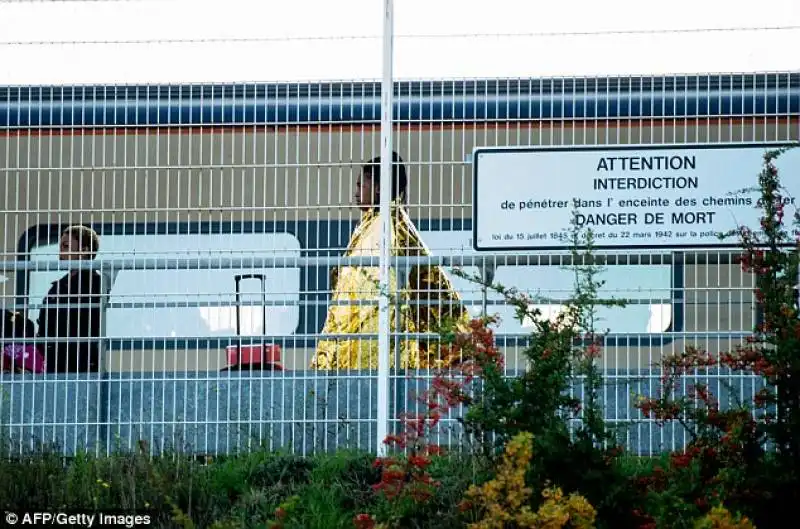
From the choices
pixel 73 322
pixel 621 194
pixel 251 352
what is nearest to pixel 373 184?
pixel 251 352

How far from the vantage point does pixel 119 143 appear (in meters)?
12.0

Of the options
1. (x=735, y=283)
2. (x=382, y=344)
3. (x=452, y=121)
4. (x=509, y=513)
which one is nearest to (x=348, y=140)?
(x=452, y=121)

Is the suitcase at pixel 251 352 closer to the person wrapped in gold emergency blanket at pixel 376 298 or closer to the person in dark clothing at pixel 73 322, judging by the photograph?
the person wrapped in gold emergency blanket at pixel 376 298

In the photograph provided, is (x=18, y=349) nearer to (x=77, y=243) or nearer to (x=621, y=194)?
(x=77, y=243)

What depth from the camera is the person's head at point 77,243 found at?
11901 mm

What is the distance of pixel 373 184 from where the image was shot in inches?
455

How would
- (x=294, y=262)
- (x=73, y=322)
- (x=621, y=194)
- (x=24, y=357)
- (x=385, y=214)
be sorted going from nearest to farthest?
(x=385, y=214), (x=621, y=194), (x=294, y=262), (x=73, y=322), (x=24, y=357)

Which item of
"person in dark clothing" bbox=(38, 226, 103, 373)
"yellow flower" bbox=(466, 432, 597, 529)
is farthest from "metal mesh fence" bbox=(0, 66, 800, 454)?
"yellow flower" bbox=(466, 432, 597, 529)

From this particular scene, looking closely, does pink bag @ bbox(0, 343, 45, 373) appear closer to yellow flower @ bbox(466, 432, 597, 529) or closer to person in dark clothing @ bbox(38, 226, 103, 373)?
person in dark clothing @ bbox(38, 226, 103, 373)

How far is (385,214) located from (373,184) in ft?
1.15

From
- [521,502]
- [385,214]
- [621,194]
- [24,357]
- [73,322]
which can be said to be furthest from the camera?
[24,357]

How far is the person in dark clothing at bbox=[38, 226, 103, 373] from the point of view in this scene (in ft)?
38.7

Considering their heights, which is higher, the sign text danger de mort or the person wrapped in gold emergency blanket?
the sign text danger de mort

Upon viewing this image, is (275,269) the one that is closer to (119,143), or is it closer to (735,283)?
(119,143)
